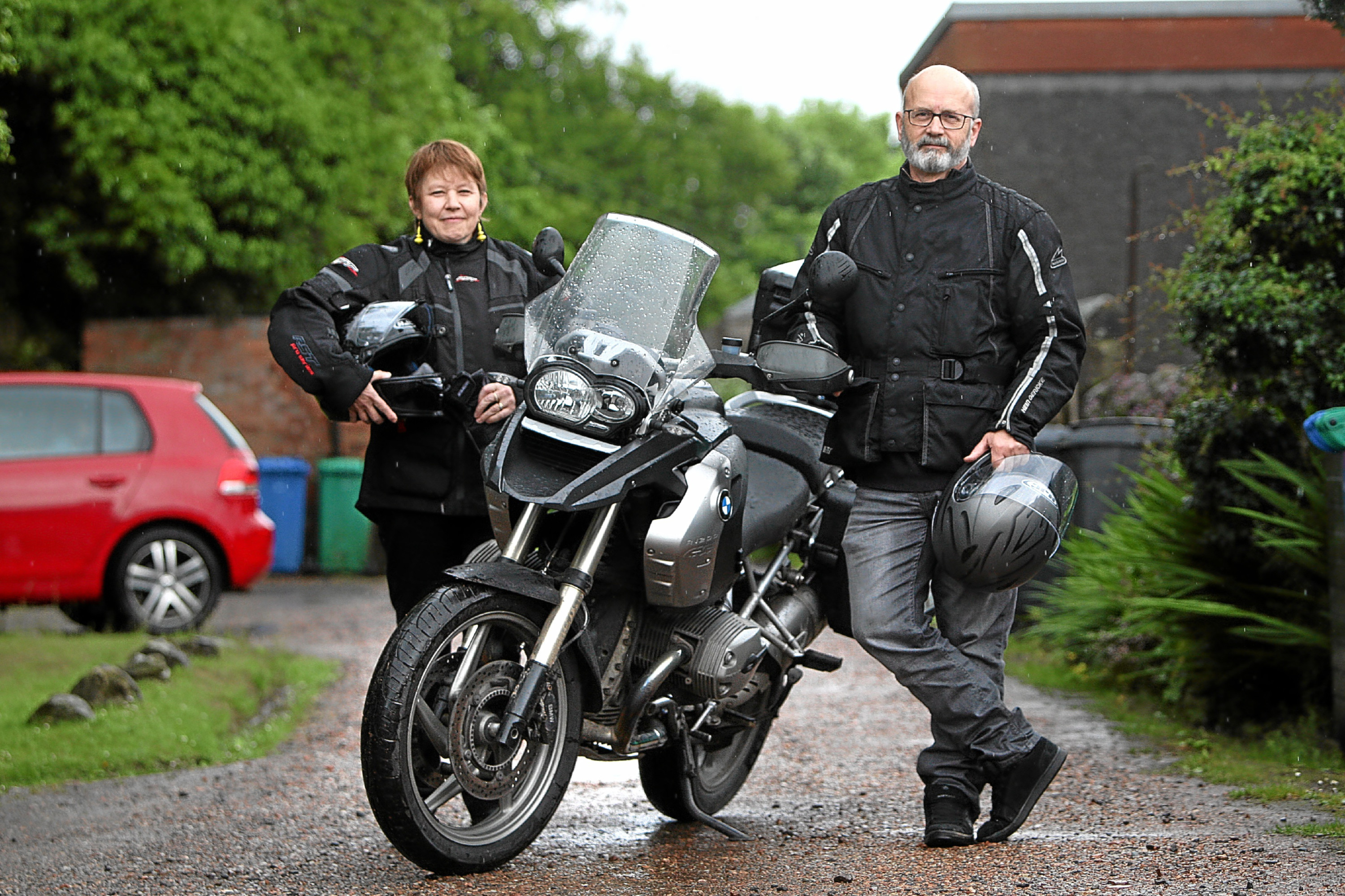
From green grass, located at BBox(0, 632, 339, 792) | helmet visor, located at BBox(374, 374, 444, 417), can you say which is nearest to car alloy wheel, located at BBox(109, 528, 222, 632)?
green grass, located at BBox(0, 632, 339, 792)

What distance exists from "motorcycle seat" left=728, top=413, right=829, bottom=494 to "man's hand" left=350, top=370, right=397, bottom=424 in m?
1.01

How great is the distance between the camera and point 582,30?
1677 inches

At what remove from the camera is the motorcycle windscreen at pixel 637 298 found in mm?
4297

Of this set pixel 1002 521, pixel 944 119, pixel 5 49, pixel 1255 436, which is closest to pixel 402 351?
pixel 944 119

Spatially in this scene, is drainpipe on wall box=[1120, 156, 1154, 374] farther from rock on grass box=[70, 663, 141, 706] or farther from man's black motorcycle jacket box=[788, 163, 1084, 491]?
rock on grass box=[70, 663, 141, 706]

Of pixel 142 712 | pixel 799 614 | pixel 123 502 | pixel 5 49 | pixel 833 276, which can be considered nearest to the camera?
pixel 833 276

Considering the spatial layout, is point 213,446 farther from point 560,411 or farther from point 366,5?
point 366,5

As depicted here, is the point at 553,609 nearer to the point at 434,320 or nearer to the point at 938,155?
the point at 434,320

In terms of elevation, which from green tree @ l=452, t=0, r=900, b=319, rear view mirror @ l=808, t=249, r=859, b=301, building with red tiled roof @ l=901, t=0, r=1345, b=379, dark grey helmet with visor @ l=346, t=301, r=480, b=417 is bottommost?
dark grey helmet with visor @ l=346, t=301, r=480, b=417

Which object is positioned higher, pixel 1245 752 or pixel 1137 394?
pixel 1137 394

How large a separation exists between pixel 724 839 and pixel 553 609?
111 centimetres

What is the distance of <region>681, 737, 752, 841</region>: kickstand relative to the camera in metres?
4.55

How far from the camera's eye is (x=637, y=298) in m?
4.34

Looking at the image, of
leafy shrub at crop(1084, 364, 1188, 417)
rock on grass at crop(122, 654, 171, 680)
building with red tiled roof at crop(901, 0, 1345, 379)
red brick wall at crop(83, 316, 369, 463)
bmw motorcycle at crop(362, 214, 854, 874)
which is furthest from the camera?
building with red tiled roof at crop(901, 0, 1345, 379)
